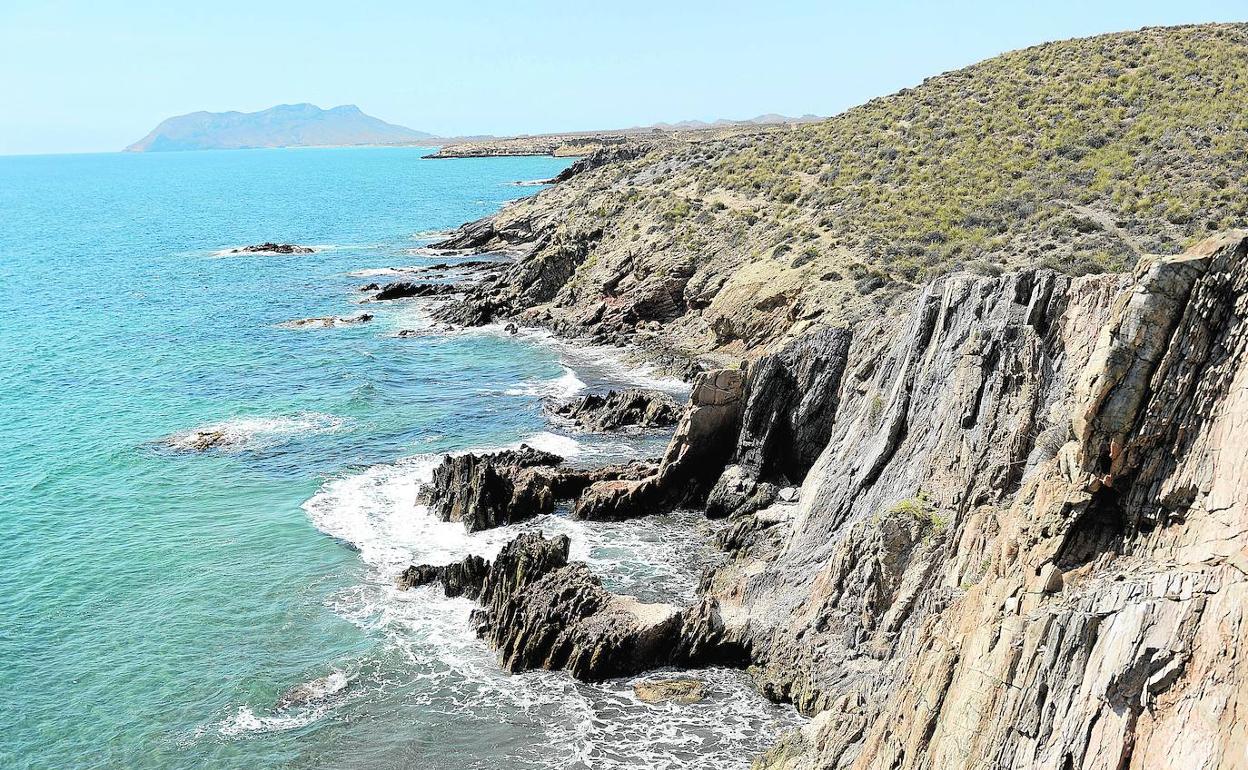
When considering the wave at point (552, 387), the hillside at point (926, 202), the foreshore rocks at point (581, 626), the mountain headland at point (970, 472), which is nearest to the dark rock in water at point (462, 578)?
the mountain headland at point (970, 472)

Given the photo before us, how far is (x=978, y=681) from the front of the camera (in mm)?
12250

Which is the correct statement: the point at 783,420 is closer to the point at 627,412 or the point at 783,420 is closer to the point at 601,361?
the point at 627,412

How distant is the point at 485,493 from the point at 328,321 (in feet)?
129

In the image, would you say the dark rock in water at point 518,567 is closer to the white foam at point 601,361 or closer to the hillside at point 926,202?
the white foam at point 601,361

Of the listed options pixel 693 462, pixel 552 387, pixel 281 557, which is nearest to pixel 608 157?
pixel 552 387

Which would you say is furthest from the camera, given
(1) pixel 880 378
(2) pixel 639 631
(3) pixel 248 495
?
(3) pixel 248 495

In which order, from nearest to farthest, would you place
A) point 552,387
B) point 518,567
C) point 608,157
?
point 518,567
point 552,387
point 608,157

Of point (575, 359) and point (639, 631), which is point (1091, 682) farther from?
point (575, 359)

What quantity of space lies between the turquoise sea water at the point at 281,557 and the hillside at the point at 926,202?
8.35 m

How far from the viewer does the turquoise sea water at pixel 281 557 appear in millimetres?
21328

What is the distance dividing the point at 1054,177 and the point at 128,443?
49854mm

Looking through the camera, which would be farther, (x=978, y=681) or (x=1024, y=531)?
(x=1024, y=531)

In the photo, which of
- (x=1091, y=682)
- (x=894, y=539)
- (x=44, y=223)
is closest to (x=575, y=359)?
(x=894, y=539)

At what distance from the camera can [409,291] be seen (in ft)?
255
